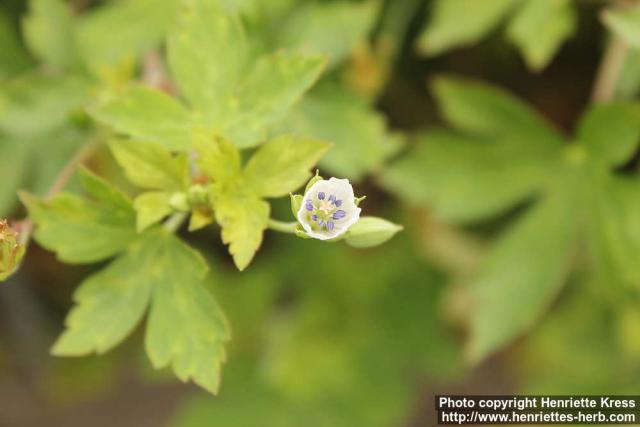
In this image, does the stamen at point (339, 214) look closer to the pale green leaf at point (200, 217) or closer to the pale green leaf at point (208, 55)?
the pale green leaf at point (200, 217)

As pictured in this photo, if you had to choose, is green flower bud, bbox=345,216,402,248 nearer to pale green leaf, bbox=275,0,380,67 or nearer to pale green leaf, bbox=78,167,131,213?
pale green leaf, bbox=78,167,131,213

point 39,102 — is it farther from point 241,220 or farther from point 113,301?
point 241,220

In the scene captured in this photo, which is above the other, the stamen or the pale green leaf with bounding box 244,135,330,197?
the pale green leaf with bounding box 244,135,330,197

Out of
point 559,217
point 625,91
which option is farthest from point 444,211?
point 625,91

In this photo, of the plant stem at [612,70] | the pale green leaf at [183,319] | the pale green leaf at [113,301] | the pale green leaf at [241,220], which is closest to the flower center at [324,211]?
the pale green leaf at [241,220]

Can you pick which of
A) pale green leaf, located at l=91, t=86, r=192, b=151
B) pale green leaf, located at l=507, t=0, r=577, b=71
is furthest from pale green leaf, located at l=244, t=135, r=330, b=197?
pale green leaf, located at l=507, t=0, r=577, b=71
